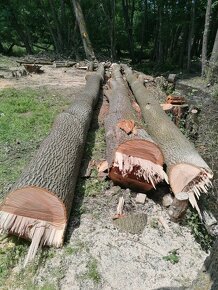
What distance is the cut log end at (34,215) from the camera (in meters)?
3.81

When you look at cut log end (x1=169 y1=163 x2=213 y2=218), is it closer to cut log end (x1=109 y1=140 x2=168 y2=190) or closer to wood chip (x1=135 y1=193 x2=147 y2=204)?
cut log end (x1=109 y1=140 x2=168 y2=190)

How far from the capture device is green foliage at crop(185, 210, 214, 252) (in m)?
4.23

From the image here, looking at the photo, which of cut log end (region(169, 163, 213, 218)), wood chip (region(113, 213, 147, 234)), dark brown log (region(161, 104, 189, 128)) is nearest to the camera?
wood chip (region(113, 213, 147, 234))

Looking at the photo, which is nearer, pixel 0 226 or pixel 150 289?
pixel 150 289

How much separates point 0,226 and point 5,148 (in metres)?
2.43

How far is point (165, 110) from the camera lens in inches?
310

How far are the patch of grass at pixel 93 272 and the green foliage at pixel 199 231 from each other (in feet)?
4.64

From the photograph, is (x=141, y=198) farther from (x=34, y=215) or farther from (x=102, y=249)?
(x=34, y=215)

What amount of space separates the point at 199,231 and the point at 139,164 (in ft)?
3.93

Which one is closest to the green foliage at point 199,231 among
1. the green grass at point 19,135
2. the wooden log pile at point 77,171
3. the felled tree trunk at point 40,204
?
the wooden log pile at point 77,171

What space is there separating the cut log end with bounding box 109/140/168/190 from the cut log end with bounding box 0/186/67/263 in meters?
1.19

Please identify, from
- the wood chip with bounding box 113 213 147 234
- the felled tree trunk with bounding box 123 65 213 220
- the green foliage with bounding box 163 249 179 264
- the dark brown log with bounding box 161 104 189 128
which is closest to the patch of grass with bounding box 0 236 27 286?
the wood chip with bounding box 113 213 147 234

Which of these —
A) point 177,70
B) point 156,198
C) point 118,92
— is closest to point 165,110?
point 118,92

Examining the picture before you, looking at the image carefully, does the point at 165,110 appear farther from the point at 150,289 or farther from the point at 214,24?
the point at 214,24
